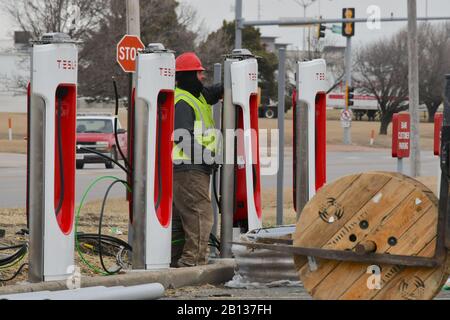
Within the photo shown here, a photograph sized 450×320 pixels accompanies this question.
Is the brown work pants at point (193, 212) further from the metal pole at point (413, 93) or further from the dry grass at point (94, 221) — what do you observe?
the metal pole at point (413, 93)

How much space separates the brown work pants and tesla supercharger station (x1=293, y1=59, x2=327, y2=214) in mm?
904

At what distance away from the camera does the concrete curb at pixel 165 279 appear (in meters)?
8.41

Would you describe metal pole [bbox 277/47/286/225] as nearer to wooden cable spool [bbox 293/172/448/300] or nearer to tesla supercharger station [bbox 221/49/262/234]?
tesla supercharger station [bbox 221/49/262/234]

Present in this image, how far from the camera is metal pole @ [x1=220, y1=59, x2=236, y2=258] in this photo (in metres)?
10.4

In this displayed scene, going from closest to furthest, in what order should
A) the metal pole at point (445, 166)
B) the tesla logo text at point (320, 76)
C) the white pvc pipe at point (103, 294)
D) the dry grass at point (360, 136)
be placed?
the metal pole at point (445, 166) → the white pvc pipe at point (103, 294) → the tesla logo text at point (320, 76) → the dry grass at point (360, 136)

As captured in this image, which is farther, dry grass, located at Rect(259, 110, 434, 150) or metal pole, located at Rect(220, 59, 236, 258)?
dry grass, located at Rect(259, 110, 434, 150)

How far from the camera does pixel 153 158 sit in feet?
31.6

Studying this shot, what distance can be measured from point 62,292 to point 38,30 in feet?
137

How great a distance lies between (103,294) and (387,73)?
2502 inches

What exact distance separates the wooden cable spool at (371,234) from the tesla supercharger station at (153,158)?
2.29 metres

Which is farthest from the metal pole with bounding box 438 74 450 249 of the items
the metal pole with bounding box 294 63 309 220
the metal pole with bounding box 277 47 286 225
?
the metal pole with bounding box 277 47 286 225

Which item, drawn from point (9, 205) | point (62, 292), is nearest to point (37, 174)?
point (62, 292)

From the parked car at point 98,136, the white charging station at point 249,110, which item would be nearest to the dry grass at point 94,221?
the white charging station at point 249,110

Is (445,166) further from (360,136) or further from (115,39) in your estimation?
(360,136)
